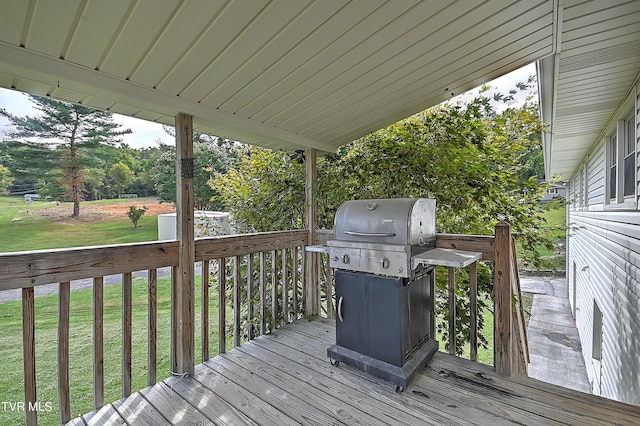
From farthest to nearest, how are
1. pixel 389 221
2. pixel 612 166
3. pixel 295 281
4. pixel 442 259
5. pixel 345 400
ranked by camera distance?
pixel 612 166 → pixel 295 281 → pixel 389 221 → pixel 345 400 → pixel 442 259

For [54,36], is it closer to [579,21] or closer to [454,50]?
[454,50]

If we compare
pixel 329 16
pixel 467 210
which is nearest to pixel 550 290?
pixel 467 210

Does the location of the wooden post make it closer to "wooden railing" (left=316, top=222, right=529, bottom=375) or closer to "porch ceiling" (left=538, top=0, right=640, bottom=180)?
"wooden railing" (left=316, top=222, right=529, bottom=375)

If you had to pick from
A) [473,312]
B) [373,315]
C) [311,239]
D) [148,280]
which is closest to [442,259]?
[373,315]

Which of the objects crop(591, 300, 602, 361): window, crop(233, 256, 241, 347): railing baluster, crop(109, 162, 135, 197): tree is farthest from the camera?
crop(591, 300, 602, 361): window

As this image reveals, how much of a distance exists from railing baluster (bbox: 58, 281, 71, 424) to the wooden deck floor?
0.11 metres

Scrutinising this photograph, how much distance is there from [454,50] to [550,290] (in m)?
12.0

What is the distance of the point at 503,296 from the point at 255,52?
93.8 inches

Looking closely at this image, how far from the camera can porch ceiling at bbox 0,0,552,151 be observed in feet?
4.59

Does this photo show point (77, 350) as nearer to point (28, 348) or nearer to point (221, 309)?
point (221, 309)

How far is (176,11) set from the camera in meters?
1.39

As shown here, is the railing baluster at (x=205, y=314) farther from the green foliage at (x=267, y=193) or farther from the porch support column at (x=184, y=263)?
the green foliage at (x=267, y=193)

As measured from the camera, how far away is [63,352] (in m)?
1.81

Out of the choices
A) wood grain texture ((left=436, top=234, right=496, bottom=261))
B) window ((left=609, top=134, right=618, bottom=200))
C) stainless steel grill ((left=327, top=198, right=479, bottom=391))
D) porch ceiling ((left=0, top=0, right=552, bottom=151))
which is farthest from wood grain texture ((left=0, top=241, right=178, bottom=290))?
window ((left=609, top=134, right=618, bottom=200))
